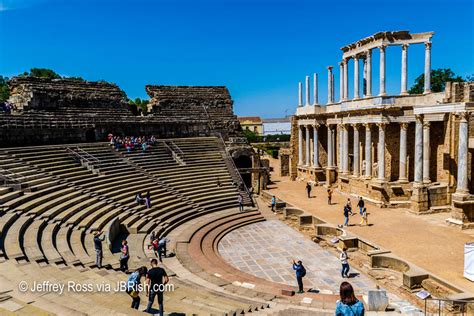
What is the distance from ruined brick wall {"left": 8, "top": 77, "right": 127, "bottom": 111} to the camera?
85.2ft

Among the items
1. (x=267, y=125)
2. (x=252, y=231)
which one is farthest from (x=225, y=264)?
(x=267, y=125)

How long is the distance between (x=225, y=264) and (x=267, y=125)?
92327 mm

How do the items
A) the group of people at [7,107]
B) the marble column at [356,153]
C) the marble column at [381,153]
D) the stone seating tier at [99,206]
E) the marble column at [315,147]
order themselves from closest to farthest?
the stone seating tier at [99,206], the marble column at [381,153], the group of people at [7,107], the marble column at [356,153], the marble column at [315,147]

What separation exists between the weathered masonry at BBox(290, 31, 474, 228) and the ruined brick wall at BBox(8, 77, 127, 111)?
17408 millimetres

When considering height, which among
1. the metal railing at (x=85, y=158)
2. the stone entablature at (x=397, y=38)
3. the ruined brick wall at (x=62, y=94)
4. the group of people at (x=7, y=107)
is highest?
the stone entablature at (x=397, y=38)

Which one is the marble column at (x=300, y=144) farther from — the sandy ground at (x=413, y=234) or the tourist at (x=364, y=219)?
the tourist at (x=364, y=219)

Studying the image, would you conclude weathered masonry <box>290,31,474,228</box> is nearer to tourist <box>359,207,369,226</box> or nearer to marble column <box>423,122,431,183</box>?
marble column <box>423,122,431,183</box>

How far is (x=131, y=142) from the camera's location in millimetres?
25094

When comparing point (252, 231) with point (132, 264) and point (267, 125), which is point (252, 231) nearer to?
point (132, 264)

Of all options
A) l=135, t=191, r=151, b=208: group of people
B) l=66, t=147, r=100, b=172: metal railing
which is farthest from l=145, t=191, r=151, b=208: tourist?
l=66, t=147, r=100, b=172: metal railing

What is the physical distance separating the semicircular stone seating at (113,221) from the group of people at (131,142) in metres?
0.47

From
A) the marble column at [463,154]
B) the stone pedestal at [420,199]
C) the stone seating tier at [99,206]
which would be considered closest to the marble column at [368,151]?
the stone pedestal at [420,199]

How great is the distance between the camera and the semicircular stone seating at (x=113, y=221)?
28.3 ft

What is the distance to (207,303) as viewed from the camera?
9.09 metres
